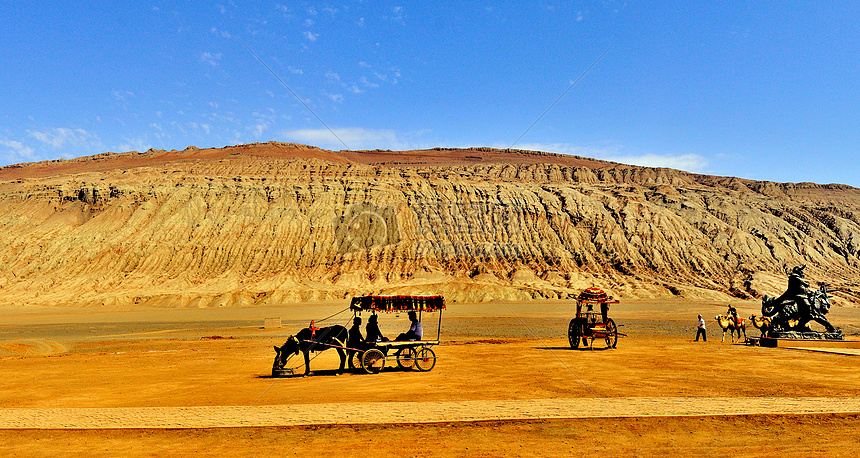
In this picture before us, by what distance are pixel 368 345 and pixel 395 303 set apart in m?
1.57

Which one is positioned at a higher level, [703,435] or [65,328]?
[703,435]

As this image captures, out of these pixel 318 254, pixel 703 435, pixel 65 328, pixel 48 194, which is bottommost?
pixel 65 328

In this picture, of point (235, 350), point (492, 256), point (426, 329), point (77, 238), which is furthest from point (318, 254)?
point (235, 350)

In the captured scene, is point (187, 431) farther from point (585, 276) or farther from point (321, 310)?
point (585, 276)

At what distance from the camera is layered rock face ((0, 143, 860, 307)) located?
7138cm

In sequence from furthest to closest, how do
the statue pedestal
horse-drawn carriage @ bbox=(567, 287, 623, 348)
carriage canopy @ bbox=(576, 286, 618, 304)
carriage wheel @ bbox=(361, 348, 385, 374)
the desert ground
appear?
1. the statue pedestal
2. horse-drawn carriage @ bbox=(567, 287, 623, 348)
3. carriage canopy @ bbox=(576, 286, 618, 304)
4. carriage wheel @ bbox=(361, 348, 385, 374)
5. the desert ground

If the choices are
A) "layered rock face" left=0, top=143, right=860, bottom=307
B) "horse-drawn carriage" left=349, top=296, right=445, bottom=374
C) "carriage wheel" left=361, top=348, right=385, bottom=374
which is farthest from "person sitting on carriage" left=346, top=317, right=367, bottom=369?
"layered rock face" left=0, top=143, right=860, bottom=307

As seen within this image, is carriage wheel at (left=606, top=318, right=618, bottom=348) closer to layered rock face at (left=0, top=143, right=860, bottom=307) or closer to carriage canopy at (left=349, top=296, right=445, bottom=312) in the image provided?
carriage canopy at (left=349, top=296, right=445, bottom=312)

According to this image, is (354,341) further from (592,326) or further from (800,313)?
(800,313)

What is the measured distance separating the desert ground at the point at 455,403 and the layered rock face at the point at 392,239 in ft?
145

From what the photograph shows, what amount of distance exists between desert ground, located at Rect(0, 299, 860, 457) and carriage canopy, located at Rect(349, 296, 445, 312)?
2044 mm

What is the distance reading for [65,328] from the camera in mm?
43031

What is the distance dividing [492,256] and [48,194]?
77837mm

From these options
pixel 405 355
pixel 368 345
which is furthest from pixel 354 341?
pixel 405 355
